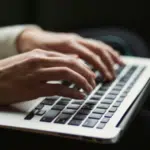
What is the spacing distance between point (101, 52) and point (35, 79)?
0.23m

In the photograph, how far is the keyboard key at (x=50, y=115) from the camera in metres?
0.71

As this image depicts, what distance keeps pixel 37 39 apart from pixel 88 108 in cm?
31

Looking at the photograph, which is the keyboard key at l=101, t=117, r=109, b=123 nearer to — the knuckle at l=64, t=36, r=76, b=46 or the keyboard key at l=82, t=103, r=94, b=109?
the keyboard key at l=82, t=103, r=94, b=109

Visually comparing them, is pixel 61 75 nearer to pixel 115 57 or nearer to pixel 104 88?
pixel 104 88

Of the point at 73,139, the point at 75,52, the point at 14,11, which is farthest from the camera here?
the point at 14,11

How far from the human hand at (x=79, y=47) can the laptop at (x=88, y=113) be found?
46 millimetres

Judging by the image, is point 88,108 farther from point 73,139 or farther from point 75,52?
point 75,52

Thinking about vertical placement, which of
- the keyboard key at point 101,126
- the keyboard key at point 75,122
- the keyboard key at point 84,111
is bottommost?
the keyboard key at point 84,111

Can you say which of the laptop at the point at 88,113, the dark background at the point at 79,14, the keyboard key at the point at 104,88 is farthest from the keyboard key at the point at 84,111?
the dark background at the point at 79,14

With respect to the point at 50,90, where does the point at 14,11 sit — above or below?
below

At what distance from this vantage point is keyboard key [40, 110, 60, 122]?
0.71 meters

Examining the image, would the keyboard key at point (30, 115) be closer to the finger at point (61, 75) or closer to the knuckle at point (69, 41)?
the finger at point (61, 75)

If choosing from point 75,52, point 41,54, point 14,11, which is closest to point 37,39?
point 75,52

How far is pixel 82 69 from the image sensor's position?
776 mm
